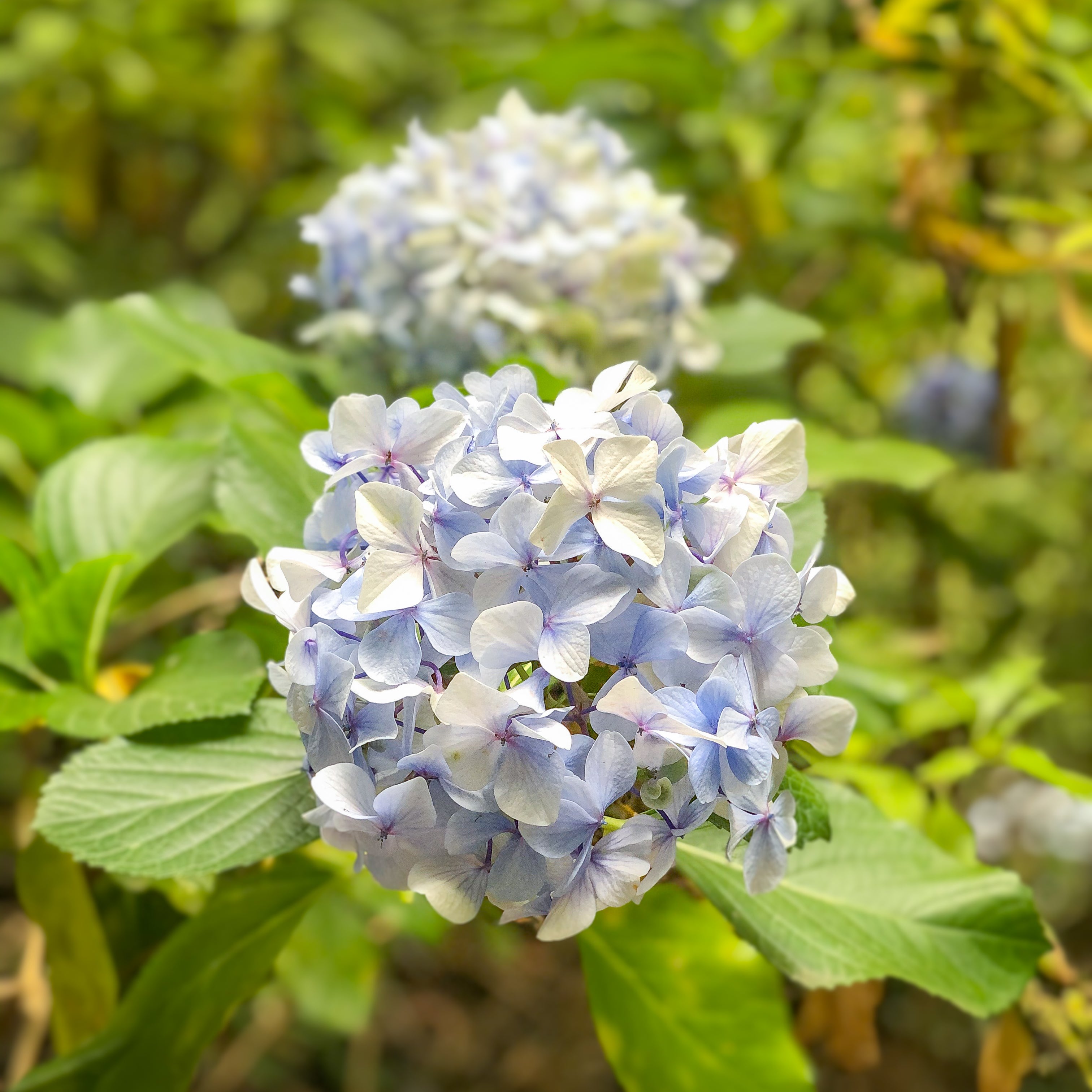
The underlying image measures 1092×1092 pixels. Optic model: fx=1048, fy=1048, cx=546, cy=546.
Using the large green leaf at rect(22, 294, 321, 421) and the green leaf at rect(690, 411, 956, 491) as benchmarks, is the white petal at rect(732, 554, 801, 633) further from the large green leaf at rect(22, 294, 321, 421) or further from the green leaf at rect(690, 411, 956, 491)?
the large green leaf at rect(22, 294, 321, 421)

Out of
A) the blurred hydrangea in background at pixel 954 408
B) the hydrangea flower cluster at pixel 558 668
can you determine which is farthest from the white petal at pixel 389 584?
the blurred hydrangea in background at pixel 954 408

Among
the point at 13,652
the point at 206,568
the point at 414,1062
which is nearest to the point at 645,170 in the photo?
the point at 206,568

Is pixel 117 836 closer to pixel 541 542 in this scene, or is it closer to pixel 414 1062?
pixel 541 542

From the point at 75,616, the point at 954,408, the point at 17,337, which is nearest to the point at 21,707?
the point at 75,616

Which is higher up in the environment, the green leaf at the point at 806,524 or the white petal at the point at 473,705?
the white petal at the point at 473,705

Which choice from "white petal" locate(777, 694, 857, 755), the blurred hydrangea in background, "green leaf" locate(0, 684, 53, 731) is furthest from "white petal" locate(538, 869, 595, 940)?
the blurred hydrangea in background

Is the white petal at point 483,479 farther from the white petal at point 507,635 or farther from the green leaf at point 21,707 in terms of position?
the green leaf at point 21,707
